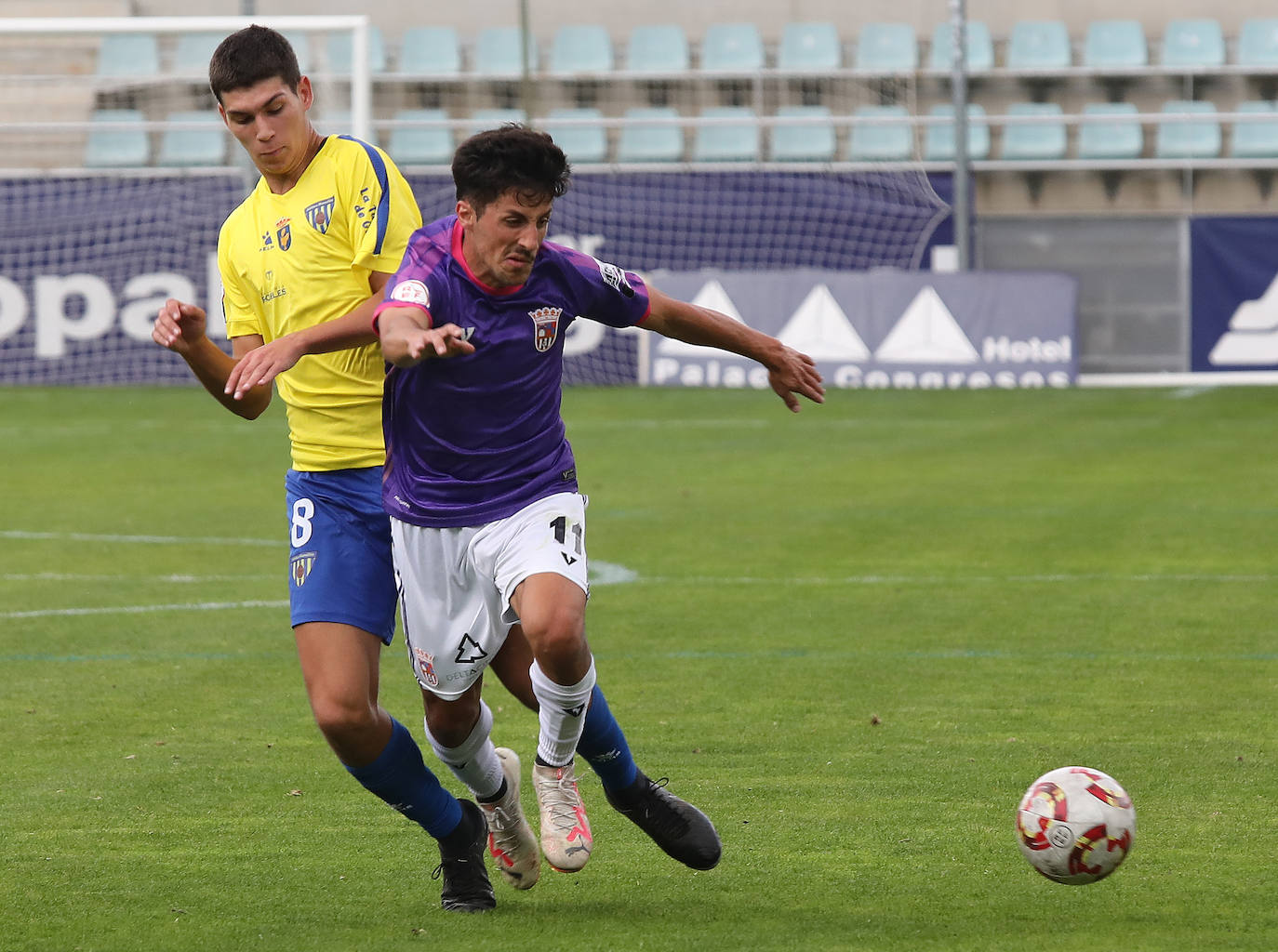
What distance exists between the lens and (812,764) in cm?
596

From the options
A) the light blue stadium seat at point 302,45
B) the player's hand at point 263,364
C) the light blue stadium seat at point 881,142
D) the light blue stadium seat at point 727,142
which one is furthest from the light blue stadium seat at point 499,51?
the player's hand at point 263,364

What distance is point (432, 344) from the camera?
400cm

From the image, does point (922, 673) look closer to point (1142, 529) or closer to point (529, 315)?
point (529, 315)

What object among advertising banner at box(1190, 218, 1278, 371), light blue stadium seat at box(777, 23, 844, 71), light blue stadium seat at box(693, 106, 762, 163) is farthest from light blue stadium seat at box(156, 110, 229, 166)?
advertising banner at box(1190, 218, 1278, 371)

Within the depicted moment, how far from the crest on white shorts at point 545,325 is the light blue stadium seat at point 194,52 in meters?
19.8

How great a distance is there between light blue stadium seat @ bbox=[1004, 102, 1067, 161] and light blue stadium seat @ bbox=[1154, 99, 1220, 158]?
4.01 ft

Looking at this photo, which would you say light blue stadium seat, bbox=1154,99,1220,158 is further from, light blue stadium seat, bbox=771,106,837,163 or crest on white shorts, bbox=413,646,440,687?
crest on white shorts, bbox=413,646,440,687

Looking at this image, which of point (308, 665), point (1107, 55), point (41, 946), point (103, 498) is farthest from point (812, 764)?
point (1107, 55)

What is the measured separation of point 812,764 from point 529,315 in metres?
2.11

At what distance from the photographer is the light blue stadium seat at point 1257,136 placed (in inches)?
939

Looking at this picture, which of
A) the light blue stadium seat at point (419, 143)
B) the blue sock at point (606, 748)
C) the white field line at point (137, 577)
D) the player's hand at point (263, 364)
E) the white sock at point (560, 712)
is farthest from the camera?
the light blue stadium seat at point (419, 143)

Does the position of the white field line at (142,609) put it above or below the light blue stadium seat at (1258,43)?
below

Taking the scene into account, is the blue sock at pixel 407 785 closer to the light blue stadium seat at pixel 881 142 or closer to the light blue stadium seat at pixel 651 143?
the light blue stadium seat at pixel 881 142

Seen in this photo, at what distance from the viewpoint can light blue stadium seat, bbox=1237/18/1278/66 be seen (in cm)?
2494
